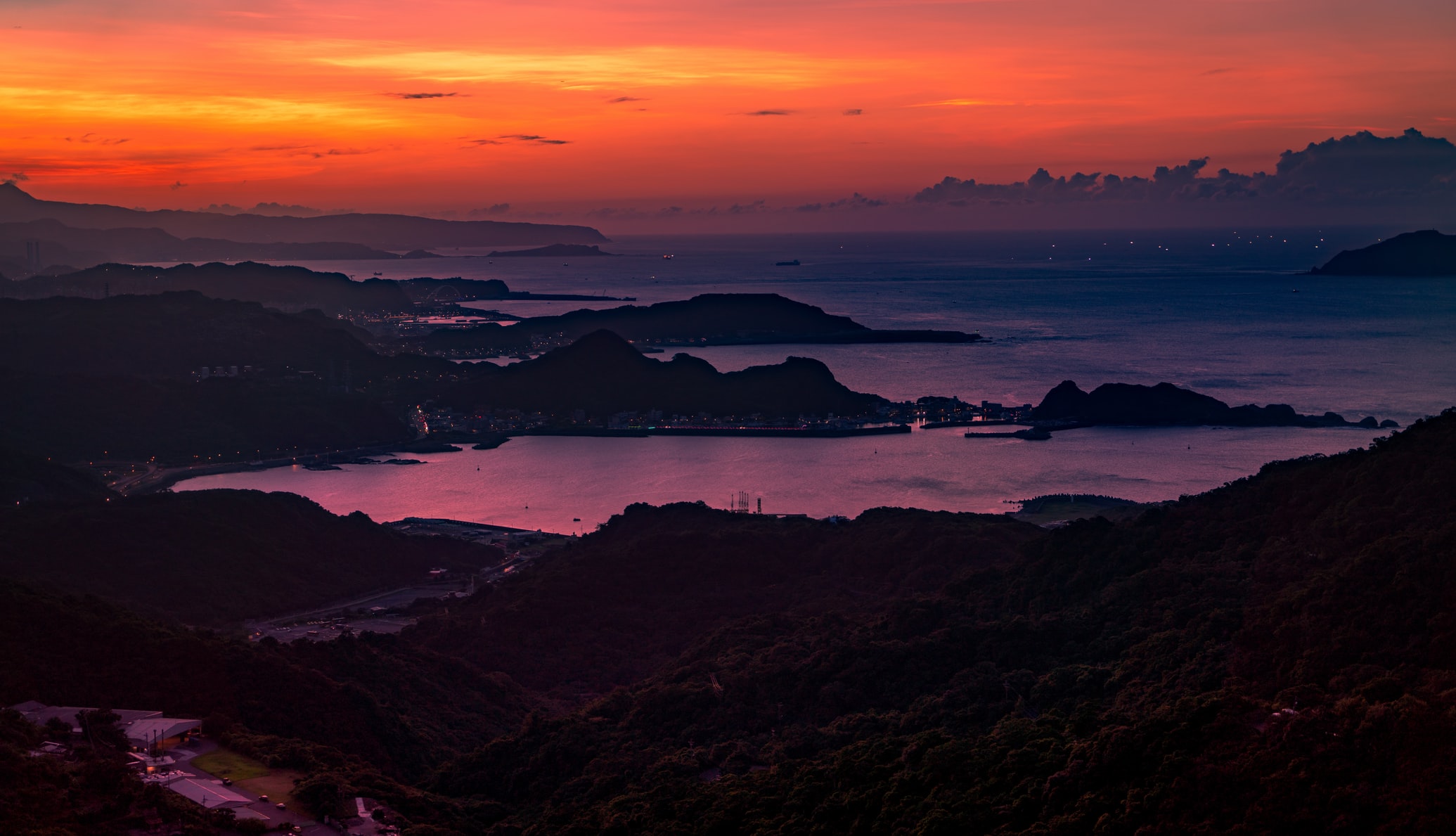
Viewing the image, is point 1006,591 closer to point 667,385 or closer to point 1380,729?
point 1380,729

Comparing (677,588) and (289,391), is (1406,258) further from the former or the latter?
(677,588)

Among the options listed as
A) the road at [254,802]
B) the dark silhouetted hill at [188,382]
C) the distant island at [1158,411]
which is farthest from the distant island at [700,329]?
the road at [254,802]

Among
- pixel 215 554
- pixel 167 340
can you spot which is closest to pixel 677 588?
pixel 215 554

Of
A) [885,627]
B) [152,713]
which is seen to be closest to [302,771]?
[152,713]

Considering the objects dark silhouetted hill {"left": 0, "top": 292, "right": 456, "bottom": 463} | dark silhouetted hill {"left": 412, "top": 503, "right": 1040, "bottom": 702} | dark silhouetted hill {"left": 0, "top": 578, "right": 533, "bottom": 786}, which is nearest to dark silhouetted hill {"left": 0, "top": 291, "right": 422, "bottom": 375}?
dark silhouetted hill {"left": 0, "top": 292, "right": 456, "bottom": 463}

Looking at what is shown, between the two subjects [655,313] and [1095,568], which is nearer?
[1095,568]

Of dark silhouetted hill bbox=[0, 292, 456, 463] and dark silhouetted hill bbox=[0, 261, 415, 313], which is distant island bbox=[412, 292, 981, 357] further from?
dark silhouetted hill bbox=[0, 261, 415, 313]
